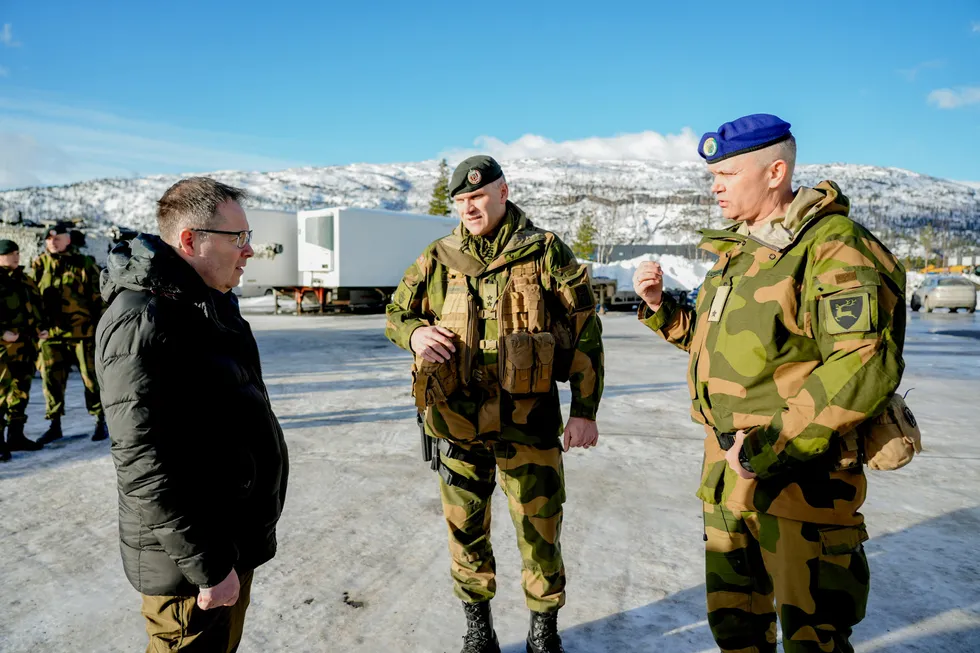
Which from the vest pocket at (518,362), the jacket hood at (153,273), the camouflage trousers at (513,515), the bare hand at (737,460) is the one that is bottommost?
the camouflage trousers at (513,515)

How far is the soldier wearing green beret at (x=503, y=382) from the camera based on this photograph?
236 centimetres

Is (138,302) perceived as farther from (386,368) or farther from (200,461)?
(386,368)

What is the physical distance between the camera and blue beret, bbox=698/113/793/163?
1777 mm

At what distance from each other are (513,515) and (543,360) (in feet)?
2.19

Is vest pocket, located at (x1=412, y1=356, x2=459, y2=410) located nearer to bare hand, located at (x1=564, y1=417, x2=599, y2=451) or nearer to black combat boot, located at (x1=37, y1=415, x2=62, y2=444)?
bare hand, located at (x1=564, y1=417, x2=599, y2=451)

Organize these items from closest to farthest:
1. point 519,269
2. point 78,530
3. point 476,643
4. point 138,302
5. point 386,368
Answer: point 138,302, point 476,643, point 519,269, point 78,530, point 386,368

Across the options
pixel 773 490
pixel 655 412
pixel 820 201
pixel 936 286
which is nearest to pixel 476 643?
pixel 773 490

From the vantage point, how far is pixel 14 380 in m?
4.74

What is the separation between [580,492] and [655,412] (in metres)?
2.50

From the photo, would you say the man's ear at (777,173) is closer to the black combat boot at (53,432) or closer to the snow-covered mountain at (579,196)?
the black combat boot at (53,432)

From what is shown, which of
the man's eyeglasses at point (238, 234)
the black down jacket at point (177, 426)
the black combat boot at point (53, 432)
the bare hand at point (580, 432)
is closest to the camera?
the black down jacket at point (177, 426)

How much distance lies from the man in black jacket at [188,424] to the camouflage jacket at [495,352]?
905 millimetres

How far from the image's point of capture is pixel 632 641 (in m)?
2.36

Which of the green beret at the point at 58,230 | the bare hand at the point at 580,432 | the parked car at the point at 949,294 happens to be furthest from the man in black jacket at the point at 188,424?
the parked car at the point at 949,294
